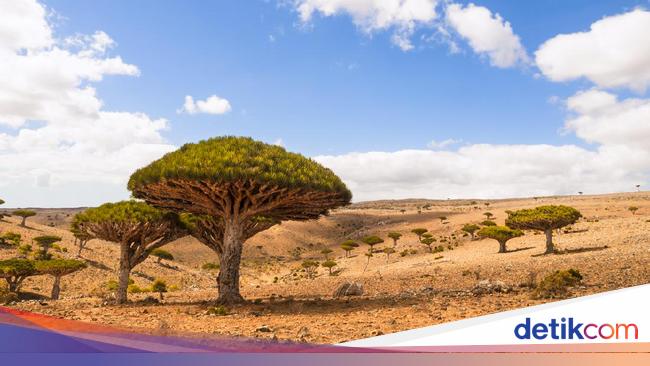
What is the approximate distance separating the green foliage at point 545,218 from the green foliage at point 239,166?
18.7m

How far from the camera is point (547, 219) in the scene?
29.8 metres

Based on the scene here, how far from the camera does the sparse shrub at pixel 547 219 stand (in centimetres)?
2984

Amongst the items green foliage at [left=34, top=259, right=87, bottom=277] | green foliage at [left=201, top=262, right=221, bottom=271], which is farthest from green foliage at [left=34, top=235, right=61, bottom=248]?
green foliage at [left=34, top=259, right=87, bottom=277]

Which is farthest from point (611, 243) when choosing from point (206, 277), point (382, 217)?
point (382, 217)

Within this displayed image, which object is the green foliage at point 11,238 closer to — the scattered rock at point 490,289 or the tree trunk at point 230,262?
the tree trunk at point 230,262

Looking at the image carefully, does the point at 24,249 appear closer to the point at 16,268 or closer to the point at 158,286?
the point at 16,268

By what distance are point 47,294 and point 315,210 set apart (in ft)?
83.2

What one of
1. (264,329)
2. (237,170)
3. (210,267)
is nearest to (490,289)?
(264,329)

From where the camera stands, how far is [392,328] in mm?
10602

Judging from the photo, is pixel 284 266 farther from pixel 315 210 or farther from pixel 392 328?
pixel 392 328

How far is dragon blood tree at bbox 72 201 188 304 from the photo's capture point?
65.4 feet

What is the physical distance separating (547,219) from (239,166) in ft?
75.7

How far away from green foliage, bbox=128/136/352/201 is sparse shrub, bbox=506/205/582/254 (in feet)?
61.0

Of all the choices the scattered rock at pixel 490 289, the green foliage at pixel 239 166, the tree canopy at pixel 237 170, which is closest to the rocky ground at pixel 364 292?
the scattered rock at pixel 490 289
